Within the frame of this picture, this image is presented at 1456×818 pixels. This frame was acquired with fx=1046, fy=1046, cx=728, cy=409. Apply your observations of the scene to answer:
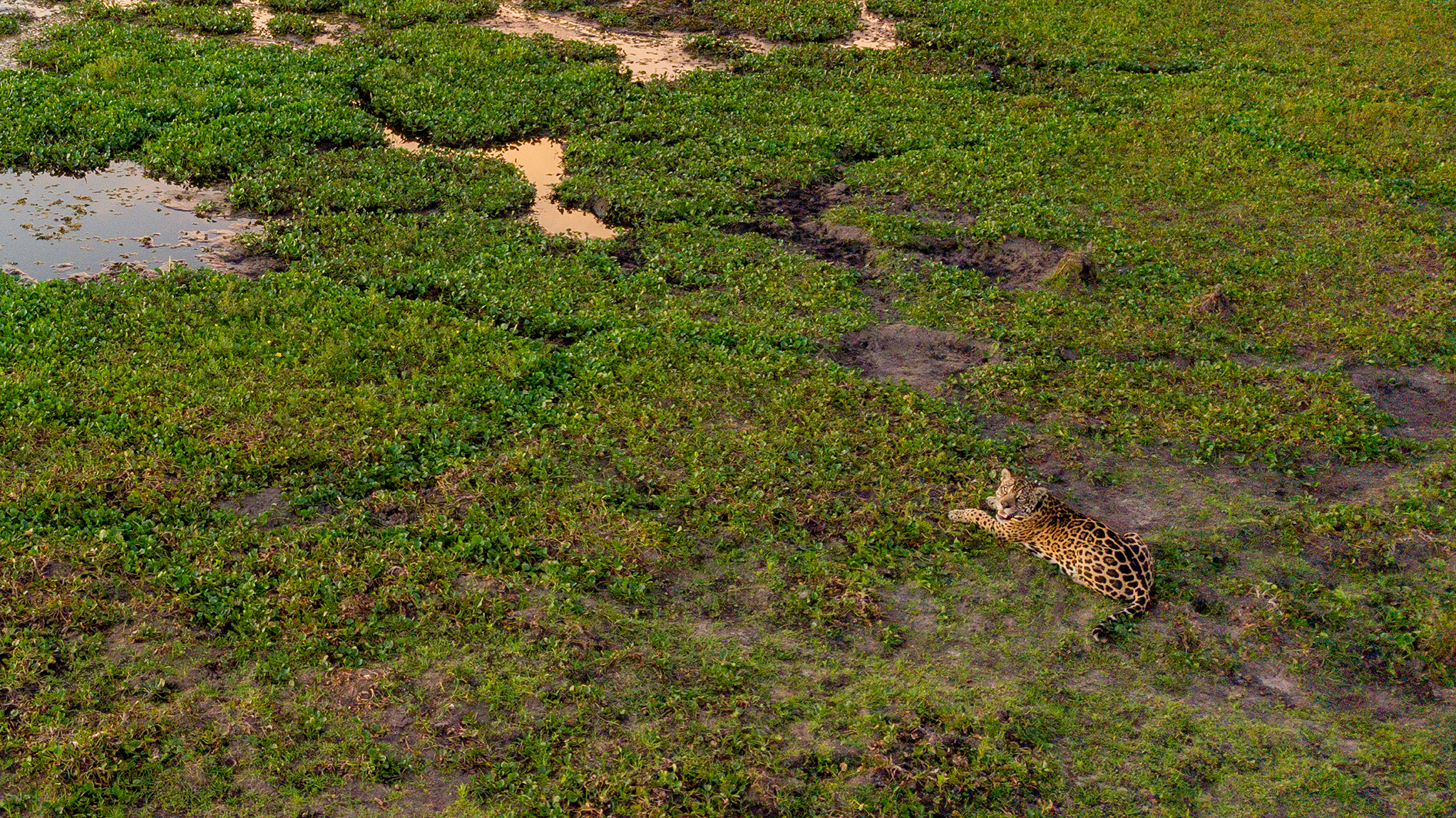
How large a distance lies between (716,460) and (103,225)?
10130 millimetres

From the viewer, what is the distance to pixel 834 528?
9.78 meters

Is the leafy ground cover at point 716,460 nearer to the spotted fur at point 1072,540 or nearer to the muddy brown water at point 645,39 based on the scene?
the spotted fur at point 1072,540

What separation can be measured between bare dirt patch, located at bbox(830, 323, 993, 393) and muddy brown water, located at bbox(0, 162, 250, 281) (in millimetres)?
8533

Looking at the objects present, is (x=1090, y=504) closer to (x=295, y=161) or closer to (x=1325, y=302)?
(x=1325, y=302)

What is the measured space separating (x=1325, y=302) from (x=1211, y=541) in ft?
20.8

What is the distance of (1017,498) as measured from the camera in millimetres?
9484

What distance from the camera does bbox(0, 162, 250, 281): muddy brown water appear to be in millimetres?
13859

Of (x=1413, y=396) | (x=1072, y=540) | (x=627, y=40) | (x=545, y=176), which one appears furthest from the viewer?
(x=627, y=40)

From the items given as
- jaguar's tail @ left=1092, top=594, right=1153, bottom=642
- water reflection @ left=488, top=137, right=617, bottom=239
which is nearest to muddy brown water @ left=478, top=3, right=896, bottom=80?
water reflection @ left=488, top=137, right=617, bottom=239

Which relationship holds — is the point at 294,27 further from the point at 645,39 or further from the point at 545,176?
the point at 545,176

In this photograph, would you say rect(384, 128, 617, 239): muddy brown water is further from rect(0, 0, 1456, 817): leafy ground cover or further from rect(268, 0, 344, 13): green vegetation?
rect(268, 0, 344, 13): green vegetation

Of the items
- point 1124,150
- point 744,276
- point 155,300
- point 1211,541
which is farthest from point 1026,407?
point 155,300

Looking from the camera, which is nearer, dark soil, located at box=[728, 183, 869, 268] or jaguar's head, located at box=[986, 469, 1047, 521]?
jaguar's head, located at box=[986, 469, 1047, 521]

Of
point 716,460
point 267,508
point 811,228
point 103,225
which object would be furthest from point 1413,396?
point 103,225
